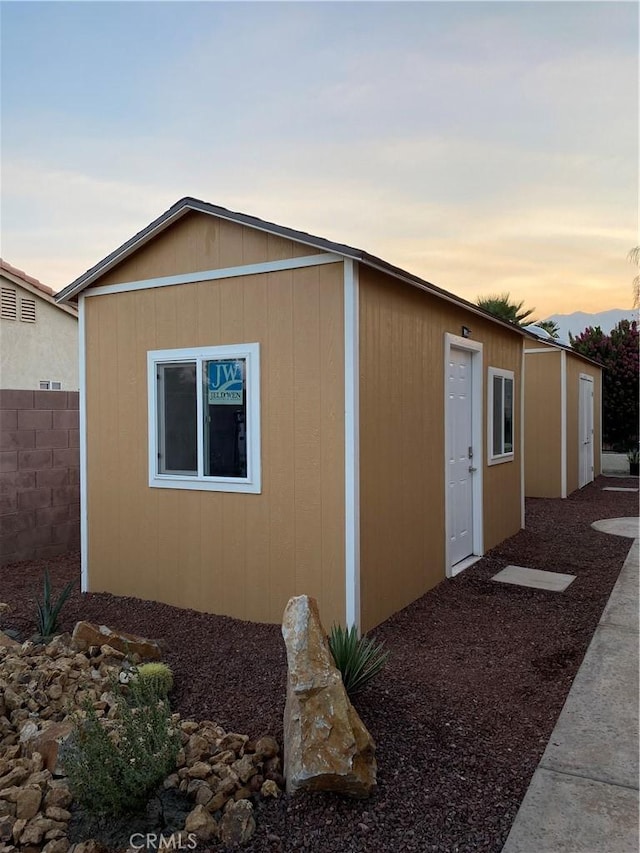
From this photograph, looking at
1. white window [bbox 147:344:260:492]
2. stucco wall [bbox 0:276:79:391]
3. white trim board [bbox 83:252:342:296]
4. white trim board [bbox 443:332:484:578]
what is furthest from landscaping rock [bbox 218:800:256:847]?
stucco wall [bbox 0:276:79:391]

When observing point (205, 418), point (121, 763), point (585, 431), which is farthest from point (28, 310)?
point (585, 431)

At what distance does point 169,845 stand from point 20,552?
221 inches

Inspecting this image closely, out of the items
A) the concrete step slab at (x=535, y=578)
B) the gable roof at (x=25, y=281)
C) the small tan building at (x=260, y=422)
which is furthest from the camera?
the gable roof at (x=25, y=281)

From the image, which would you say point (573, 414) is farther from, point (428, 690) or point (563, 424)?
point (428, 690)

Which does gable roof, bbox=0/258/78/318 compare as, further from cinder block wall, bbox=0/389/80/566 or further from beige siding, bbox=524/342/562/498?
beige siding, bbox=524/342/562/498

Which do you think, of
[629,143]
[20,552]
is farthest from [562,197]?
[20,552]

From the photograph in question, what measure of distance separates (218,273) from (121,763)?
12.4 feet

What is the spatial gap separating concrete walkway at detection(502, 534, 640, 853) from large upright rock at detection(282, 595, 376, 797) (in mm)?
630

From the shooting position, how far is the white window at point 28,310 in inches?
434

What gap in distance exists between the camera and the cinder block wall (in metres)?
7.14

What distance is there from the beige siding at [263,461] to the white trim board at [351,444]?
63mm

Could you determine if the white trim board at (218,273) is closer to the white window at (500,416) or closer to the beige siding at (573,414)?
the white window at (500,416)

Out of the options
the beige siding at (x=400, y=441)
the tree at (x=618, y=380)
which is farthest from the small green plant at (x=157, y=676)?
the tree at (x=618, y=380)

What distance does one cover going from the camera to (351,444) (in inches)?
187
